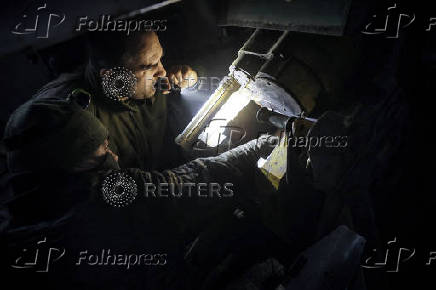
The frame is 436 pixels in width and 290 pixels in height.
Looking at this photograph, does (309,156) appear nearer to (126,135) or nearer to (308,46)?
(308,46)

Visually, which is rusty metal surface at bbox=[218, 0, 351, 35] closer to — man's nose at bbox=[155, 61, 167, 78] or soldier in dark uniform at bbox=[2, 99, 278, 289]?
man's nose at bbox=[155, 61, 167, 78]

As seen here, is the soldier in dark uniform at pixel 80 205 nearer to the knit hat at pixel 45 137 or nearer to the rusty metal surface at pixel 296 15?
the knit hat at pixel 45 137

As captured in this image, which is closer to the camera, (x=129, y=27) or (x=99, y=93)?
(x=129, y=27)

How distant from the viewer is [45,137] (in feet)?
8.05

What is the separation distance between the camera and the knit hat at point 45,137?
7.95 feet

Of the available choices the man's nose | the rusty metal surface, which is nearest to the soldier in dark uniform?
the man's nose

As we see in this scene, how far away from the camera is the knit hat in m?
2.42

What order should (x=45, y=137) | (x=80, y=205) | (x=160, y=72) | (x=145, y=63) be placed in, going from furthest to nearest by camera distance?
(x=160, y=72) < (x=145, y=63) < (x=80, y=205) < (x=45, y=137)

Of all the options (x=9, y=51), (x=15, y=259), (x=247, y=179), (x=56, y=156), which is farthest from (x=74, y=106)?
(x=247, y=179)

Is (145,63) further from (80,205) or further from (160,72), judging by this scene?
(80,205)

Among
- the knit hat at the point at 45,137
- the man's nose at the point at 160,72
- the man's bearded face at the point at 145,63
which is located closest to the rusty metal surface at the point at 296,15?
the man's bearded face at the point at 145,63

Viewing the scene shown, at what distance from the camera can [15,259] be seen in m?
2.60

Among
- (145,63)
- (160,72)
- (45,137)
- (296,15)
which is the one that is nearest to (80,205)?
(45,137)

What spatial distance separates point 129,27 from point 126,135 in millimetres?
1766
